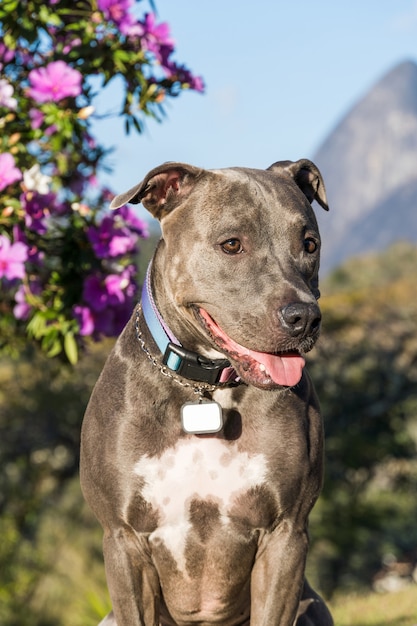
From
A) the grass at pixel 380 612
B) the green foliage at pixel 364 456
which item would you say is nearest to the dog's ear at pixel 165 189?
the grass at pixel 380 612

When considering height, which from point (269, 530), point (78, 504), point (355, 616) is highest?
point (269, 530)

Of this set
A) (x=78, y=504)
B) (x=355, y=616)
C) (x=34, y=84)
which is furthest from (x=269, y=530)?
(x=78, y=504)

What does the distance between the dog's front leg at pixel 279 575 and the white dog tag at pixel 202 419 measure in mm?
405

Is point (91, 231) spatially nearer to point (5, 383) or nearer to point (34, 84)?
point (34, 84)

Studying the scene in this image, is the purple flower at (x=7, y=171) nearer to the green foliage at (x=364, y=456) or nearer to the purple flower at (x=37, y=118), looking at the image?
the purple flower at (x=37, y=118)

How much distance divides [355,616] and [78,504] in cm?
493

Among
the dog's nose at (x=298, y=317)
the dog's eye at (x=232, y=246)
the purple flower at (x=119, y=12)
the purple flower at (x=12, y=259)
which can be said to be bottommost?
the purple flower at (x=12, y=259)

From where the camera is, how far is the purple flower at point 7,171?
4148 mm

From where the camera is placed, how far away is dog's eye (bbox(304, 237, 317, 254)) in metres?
3.26

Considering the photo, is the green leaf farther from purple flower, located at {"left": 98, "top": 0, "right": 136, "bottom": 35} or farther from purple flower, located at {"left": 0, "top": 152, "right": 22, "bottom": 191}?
purple flower, located at {"left": 98, "top": 0, "right": 136, "bottom": 35}

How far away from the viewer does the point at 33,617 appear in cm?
923

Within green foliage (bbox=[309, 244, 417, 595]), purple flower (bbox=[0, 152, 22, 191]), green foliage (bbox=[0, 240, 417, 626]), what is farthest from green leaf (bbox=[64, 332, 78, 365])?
green foliage (bbox=[309, 244, 417, 595])

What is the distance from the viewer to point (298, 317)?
2.96 metres

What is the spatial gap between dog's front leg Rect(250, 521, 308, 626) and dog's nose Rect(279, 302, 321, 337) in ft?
2.39
